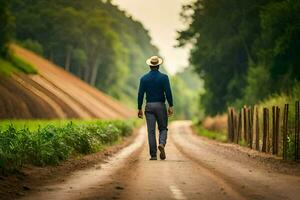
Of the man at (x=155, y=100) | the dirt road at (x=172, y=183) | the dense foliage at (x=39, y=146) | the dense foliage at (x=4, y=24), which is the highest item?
the dense foliage at (x=4, y=24)

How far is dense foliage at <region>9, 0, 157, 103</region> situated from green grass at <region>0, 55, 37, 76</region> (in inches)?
783

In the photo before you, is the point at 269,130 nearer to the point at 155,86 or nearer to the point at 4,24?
the point at 155,86

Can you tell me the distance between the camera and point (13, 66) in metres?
61.8

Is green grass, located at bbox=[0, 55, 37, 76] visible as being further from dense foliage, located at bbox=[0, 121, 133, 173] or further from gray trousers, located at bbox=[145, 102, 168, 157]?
gray trousers, located at bbox=[145, 102, 168, 157]

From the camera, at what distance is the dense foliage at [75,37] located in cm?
8631

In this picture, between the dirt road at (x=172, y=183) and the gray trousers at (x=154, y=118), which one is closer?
the dirt road at (x=172, y=183)

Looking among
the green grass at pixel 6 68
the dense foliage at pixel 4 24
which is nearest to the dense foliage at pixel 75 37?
the green grass at pixel 6 68

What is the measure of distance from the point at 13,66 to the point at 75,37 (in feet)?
97.7

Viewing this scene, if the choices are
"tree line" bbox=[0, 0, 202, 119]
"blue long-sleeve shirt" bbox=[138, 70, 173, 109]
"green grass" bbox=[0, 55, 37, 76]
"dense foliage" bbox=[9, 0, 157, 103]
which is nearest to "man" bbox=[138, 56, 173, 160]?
"blue long-sleeve shirt" bbox=[138, 70, 173, 109]

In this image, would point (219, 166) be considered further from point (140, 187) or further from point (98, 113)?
point (98, 113)

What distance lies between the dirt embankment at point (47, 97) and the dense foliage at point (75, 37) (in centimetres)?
535

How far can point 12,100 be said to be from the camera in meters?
48.8

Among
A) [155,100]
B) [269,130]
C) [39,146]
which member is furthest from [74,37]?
[39,146]

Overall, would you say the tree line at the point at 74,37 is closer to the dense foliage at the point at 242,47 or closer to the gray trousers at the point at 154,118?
the dense foliage at the point at 242,47
